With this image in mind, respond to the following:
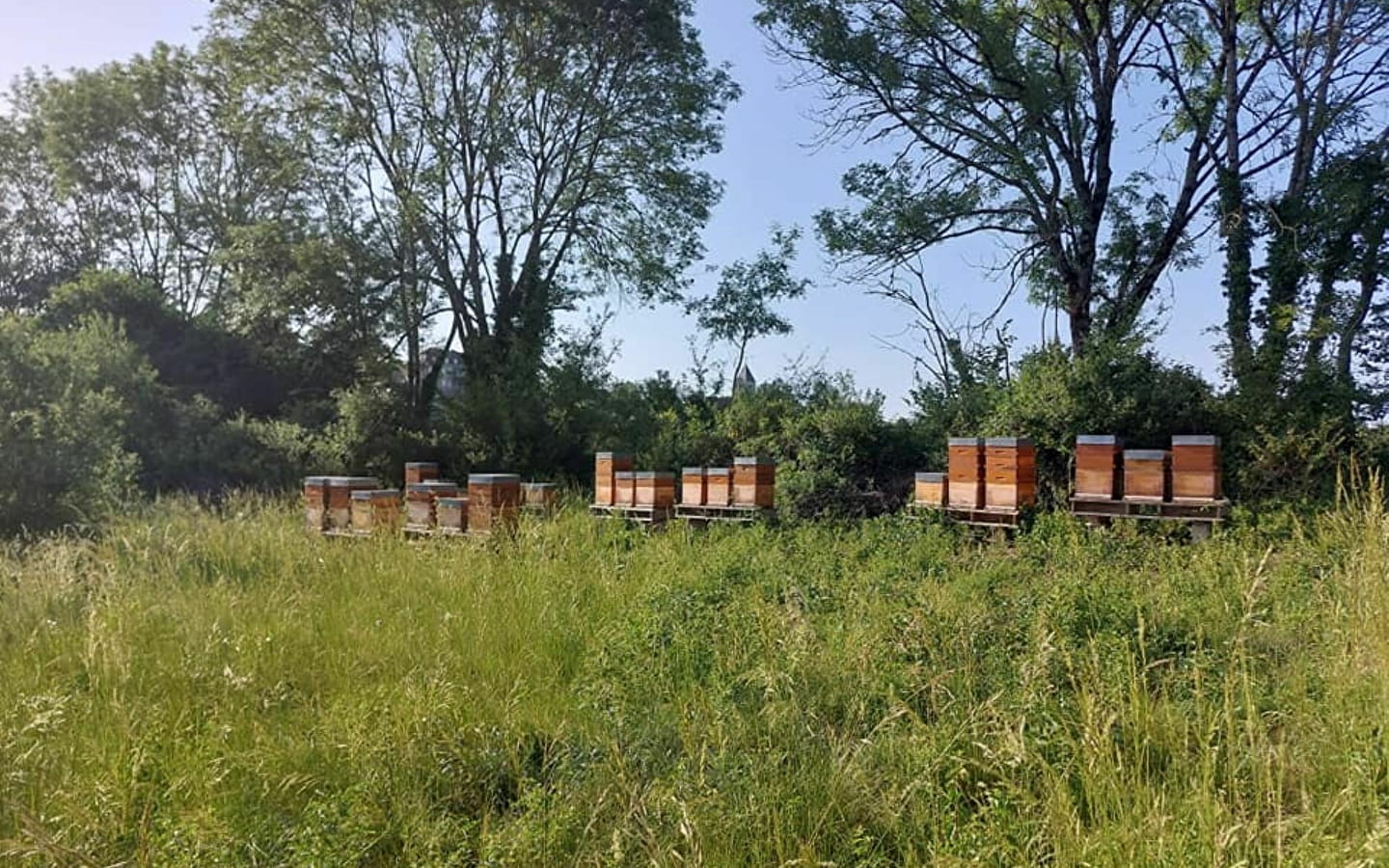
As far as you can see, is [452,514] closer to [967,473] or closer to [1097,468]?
[967,473]

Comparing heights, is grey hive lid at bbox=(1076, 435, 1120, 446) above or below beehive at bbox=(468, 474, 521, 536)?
above

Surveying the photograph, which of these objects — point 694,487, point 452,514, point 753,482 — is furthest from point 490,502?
point 753,482

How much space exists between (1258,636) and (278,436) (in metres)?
15.3

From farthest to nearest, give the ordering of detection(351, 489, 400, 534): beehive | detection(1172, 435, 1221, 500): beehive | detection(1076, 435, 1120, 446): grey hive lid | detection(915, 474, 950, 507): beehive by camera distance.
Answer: detection(915, 474, 950, 507): beehive → detection(351, 489, 400, 534): beehive → detection(1076, 435, 1120, 446): grey hive lid → detection(1172, 435, 1221, 500): beehive

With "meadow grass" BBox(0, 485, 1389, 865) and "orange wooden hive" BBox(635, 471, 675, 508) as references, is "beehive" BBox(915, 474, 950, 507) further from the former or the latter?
"meadow grass" BBox(0, 485, 1389, 865)

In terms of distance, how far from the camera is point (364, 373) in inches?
660

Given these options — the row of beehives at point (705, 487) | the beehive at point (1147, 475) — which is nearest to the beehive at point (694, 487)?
the row of beehives at point (705, 487)

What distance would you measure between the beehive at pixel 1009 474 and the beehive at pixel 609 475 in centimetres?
387

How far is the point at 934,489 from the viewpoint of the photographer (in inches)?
322

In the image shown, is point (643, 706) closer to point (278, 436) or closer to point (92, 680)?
point (92, 680)

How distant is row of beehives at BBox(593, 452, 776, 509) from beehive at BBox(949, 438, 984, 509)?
180 centimetres

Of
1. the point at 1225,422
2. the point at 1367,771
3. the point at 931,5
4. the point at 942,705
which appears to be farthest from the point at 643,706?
the point at 931,5

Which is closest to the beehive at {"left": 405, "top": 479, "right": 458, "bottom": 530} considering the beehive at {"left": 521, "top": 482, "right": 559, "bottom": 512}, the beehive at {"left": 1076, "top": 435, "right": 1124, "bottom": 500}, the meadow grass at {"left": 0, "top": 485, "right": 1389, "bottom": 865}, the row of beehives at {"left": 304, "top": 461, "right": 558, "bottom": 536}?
the row of beehives at {"left": 304, "top": 461, "right": 558, "bottom": 536}

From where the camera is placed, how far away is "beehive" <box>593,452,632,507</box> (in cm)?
916
